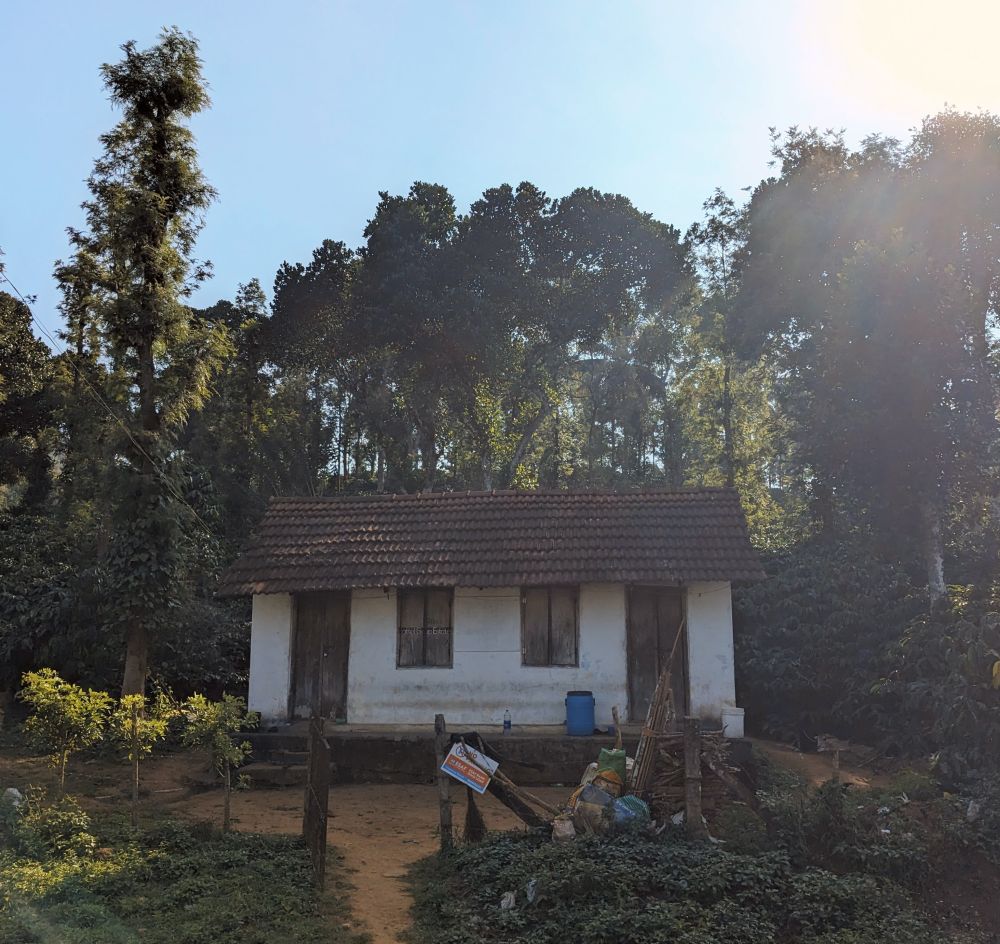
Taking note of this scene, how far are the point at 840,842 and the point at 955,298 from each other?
11.8m

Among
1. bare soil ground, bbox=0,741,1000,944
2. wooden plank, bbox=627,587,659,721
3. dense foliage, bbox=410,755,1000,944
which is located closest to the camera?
dense foliage, bbox=410,755,1000,944

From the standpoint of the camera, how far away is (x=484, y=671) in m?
13.6

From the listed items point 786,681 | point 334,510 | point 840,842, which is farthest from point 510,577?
point 840,842

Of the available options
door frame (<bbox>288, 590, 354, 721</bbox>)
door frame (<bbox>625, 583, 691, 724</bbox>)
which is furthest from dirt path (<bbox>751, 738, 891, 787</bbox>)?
door frame (<bbox>288, 590, 354, 721</bbox>)

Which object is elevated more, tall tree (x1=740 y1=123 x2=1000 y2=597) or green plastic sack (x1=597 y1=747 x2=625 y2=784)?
tall tree (x1=740 y1=123 x2=1000 y2=597)

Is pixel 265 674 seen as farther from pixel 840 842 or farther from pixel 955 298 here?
pixel 955 298

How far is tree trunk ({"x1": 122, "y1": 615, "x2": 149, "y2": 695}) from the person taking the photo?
47.7ft

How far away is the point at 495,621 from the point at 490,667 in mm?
735

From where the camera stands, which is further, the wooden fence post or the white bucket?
the white bucket

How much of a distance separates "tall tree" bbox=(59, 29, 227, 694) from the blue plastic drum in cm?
735

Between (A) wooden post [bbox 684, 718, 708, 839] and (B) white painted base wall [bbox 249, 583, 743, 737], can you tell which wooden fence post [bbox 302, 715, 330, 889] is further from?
(B) white painted base wall [bbox 249, 583, 743, 737]

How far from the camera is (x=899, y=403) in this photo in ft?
52.2

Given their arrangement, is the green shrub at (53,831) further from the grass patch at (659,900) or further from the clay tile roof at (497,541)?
the clay tile roof at (497,541)

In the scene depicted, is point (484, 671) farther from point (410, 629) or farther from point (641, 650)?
point (641, 650)
